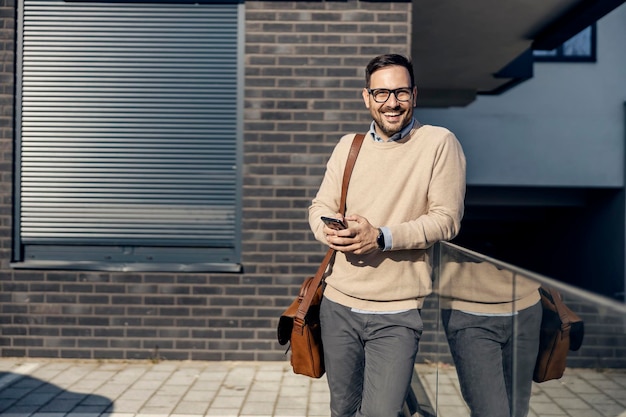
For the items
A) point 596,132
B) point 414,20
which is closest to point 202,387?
point 414,20

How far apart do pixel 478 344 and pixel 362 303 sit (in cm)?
52

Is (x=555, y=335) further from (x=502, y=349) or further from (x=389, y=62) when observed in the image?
(x=389, y=62)

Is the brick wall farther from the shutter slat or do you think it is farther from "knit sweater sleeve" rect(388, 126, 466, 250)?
"knit sweater sleeve" rect(388, 126, 466, 250)

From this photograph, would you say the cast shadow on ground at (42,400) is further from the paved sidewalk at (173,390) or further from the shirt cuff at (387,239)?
the shirt cuff at (387,239)

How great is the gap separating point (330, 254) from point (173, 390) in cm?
292

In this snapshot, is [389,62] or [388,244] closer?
[388,244]

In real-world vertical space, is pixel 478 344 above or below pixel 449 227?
below

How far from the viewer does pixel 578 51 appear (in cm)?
1842

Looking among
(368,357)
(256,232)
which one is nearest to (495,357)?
(368,357)

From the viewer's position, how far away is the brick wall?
6801 millimetres

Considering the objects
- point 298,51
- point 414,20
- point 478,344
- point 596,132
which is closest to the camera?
point 478,344

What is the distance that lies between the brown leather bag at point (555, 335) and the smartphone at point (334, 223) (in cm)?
102

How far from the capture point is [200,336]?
6887 mm

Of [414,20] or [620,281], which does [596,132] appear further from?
[414,20]
